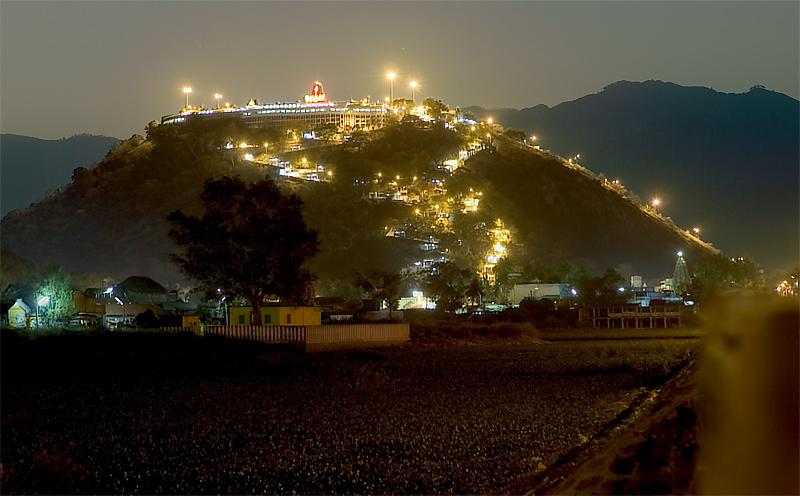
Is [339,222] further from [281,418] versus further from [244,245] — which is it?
[281,418]

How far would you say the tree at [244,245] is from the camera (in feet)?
160

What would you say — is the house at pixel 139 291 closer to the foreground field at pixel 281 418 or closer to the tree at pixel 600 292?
the foreground field at pixel 281 418

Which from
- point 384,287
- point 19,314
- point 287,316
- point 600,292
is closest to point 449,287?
point 384,287

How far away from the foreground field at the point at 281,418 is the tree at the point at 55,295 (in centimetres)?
2528

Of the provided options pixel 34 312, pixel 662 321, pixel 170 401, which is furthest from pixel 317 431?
pixel 662 321

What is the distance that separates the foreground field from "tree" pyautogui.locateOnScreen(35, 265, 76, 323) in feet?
82.9

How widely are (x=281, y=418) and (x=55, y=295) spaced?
150ft

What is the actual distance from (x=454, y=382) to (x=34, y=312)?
4163cm

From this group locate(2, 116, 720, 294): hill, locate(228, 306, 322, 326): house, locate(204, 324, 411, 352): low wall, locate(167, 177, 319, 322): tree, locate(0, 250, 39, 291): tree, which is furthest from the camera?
locate(2, 116, 720, 294): hill

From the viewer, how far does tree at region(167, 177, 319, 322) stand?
48719mm

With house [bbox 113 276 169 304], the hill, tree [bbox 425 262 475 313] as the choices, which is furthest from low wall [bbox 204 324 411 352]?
the hill

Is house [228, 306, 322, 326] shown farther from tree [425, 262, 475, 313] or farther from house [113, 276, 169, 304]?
tree [425, 262, 475, 313]

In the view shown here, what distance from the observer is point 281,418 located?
18.0 meters

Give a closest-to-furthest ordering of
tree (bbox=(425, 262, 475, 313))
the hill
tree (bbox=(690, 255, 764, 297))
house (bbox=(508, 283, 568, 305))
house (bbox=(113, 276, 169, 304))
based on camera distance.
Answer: house (bbox=(113, 276, 169, 304))
tree (bbox=(425, 262, 475, 313))
house (bbox=(508, 283, 568, 305))
tree (bbox=(690, 255, 764, 297))
the hill
